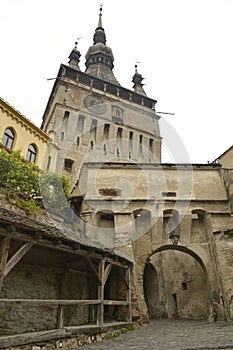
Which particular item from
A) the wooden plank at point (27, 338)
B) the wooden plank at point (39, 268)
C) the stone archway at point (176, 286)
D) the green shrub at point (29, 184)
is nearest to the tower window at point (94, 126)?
the stone archway at point (176, 286)

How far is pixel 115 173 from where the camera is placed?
46.9ft

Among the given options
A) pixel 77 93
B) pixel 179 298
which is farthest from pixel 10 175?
pixel 77 93

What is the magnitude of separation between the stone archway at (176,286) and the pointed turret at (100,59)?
27408mm

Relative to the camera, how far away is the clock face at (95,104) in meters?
29.6

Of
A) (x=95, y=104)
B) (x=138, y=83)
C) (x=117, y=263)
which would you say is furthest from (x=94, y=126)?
(x=117, y=263)

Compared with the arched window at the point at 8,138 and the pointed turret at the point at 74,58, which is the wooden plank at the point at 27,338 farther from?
the pointed turret at the point at 74,58

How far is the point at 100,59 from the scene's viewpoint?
40406 mm

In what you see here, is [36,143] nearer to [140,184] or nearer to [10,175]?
[10,175]

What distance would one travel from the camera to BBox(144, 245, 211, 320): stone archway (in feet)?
44.4

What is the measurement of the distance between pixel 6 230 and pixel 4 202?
422 cm

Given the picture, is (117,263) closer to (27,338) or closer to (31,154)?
(27,338)

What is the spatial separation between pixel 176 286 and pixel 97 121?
19.9 m

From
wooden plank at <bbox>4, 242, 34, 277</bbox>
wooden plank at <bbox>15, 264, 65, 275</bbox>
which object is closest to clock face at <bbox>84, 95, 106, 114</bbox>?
wooden plank at <bbox>15, 264, 65, 275</bbox>

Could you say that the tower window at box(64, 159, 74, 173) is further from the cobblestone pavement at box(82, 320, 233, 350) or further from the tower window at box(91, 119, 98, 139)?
the cobblestone pavement at box(82, 320, 233, 350)
